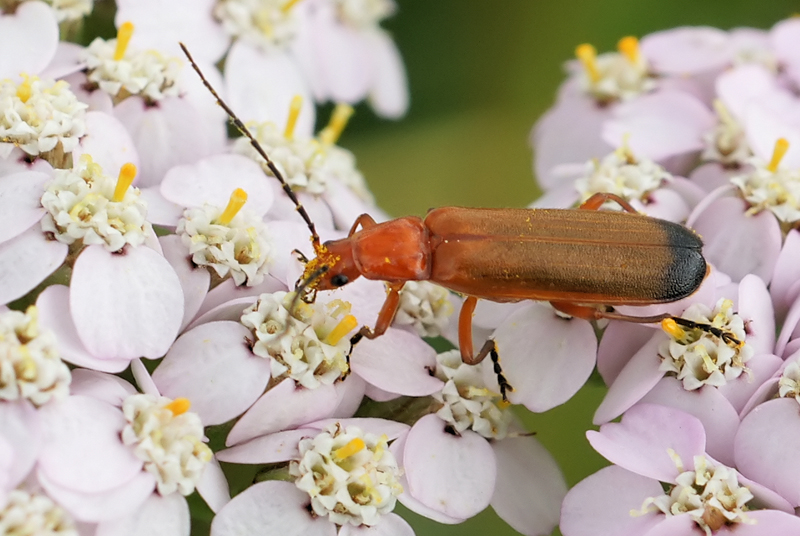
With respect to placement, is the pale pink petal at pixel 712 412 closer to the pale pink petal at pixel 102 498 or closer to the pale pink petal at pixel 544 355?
the pale pink petal at pixel 544 355

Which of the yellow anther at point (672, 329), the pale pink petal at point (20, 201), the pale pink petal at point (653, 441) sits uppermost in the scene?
the pale pink petal at point (20, 201)

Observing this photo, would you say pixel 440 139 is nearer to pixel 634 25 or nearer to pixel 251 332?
pixel 634 25

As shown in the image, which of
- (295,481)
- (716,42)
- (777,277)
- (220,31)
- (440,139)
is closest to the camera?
(295,481)

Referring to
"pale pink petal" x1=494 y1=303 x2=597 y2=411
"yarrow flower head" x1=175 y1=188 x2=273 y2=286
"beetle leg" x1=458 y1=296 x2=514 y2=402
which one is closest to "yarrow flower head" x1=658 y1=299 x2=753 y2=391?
"pale pink petal" x1=494 y1=303 x2=597 y2=411

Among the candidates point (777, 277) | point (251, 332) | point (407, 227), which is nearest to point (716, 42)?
point (777, 277)

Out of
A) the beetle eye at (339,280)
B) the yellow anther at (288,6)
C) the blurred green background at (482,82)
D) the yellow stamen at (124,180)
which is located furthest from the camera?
the blurred green background at (482,82)

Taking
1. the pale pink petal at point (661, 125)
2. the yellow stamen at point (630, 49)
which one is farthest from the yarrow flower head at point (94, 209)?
the yellow stamen at point (630, 49)

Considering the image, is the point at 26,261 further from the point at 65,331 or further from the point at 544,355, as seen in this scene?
the point at 544,355

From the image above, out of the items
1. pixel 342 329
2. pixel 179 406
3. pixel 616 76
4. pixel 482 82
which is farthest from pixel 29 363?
pixel 482 82
